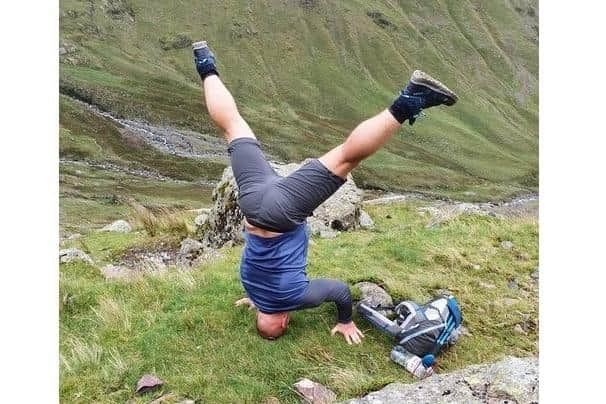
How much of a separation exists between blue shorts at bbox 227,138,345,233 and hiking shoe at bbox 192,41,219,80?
938mm

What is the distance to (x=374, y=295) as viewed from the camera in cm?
790

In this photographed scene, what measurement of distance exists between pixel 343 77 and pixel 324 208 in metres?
169

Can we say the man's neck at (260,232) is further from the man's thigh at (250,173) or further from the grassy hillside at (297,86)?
the grassy hillside at (297,86)

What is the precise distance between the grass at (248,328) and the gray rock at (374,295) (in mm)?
177

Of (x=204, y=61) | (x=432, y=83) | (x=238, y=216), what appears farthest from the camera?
(x=238, y=216)

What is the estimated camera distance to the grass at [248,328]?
6.21 meters

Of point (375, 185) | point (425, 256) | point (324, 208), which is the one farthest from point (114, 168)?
point (425, 256)

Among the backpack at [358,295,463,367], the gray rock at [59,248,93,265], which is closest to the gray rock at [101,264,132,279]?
the gray rock at [59,248,93,265]

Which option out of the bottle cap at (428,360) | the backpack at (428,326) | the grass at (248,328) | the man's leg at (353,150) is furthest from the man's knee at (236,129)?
the bottle cap at (428,360)

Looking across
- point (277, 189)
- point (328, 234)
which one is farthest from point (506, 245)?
point (277, 189)

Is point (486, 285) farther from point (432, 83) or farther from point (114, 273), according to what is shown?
point (114, 273)

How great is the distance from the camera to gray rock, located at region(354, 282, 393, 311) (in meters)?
7.74

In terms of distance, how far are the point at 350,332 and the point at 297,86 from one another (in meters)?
168
